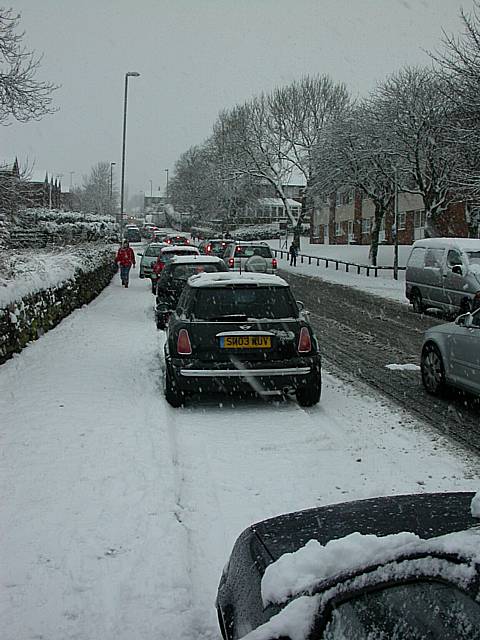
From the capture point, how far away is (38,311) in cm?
1297

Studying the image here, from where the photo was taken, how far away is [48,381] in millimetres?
9477

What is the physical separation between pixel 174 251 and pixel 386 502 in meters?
20.0

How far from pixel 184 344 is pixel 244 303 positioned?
0.87 meters

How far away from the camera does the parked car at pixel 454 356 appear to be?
7961 mm

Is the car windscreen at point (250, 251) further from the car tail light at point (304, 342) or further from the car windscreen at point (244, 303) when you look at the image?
the car tail light at point (304, 342)

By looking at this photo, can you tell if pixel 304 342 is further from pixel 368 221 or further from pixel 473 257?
pixel 368 221

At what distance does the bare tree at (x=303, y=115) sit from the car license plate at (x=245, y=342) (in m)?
46.6

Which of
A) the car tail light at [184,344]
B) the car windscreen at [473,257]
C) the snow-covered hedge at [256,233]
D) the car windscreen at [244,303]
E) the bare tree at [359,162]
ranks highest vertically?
the bare tree at [359,162]

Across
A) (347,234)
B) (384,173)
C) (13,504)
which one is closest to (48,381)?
(13,504)

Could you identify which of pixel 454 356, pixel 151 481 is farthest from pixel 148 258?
pixel 151 481

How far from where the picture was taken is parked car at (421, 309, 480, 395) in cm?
796

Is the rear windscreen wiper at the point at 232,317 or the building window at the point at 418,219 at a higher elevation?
the building window at the point at 418,219

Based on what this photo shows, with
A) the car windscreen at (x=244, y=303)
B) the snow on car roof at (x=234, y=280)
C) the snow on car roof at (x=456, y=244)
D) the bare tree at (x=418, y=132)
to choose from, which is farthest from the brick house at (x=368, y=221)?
the car windscreen at (x=244, y=303)

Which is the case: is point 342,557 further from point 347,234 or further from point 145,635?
point 347,234
